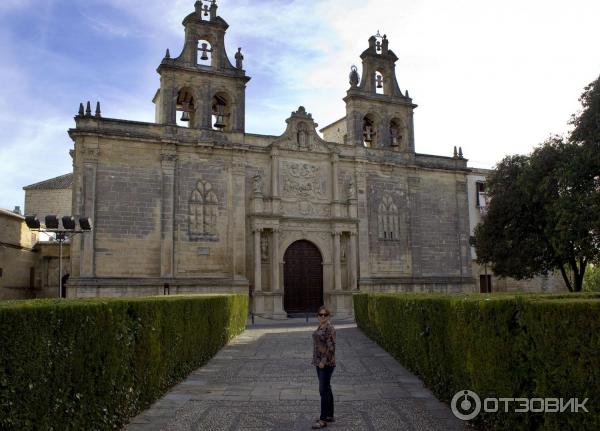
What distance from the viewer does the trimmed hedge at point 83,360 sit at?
4.61 metres

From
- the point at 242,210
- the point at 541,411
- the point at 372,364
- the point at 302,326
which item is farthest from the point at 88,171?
the point at 541,411

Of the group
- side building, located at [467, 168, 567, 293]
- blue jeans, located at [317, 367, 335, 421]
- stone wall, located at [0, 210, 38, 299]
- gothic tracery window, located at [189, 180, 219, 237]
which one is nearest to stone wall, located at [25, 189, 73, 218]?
Answer: stone wall, located at [0, 210, 38, 299]

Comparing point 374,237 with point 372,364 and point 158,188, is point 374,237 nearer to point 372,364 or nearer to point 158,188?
point 158,188

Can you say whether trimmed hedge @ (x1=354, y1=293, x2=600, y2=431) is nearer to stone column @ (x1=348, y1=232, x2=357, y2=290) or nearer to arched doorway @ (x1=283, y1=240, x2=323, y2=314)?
arched doorway @ (x1=283, y1=240, x2=323, y2=314)

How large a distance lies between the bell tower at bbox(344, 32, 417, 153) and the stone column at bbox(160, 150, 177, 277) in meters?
10.2

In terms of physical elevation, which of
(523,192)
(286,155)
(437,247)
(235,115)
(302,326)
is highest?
(235,115)

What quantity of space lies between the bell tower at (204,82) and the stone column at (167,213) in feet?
6.45

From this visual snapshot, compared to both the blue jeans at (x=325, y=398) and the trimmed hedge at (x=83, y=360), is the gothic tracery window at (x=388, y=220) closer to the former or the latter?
the trimmed hedge at (x=83, y=360)

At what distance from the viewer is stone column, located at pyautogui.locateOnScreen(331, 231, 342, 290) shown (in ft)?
90.1

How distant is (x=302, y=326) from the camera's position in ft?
72.2

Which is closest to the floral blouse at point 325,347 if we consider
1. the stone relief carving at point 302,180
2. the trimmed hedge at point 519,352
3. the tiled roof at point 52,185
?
the trimmed hedge at point 519,352

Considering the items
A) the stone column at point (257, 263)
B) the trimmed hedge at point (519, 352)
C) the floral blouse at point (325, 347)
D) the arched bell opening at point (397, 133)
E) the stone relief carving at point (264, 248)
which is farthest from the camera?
the arched bell opening at point (397, 133)

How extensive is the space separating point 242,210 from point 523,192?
513 inches

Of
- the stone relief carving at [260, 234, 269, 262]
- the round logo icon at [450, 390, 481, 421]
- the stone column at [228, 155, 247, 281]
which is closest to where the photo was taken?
the round logo icon at [450, 390, 481, 421]
